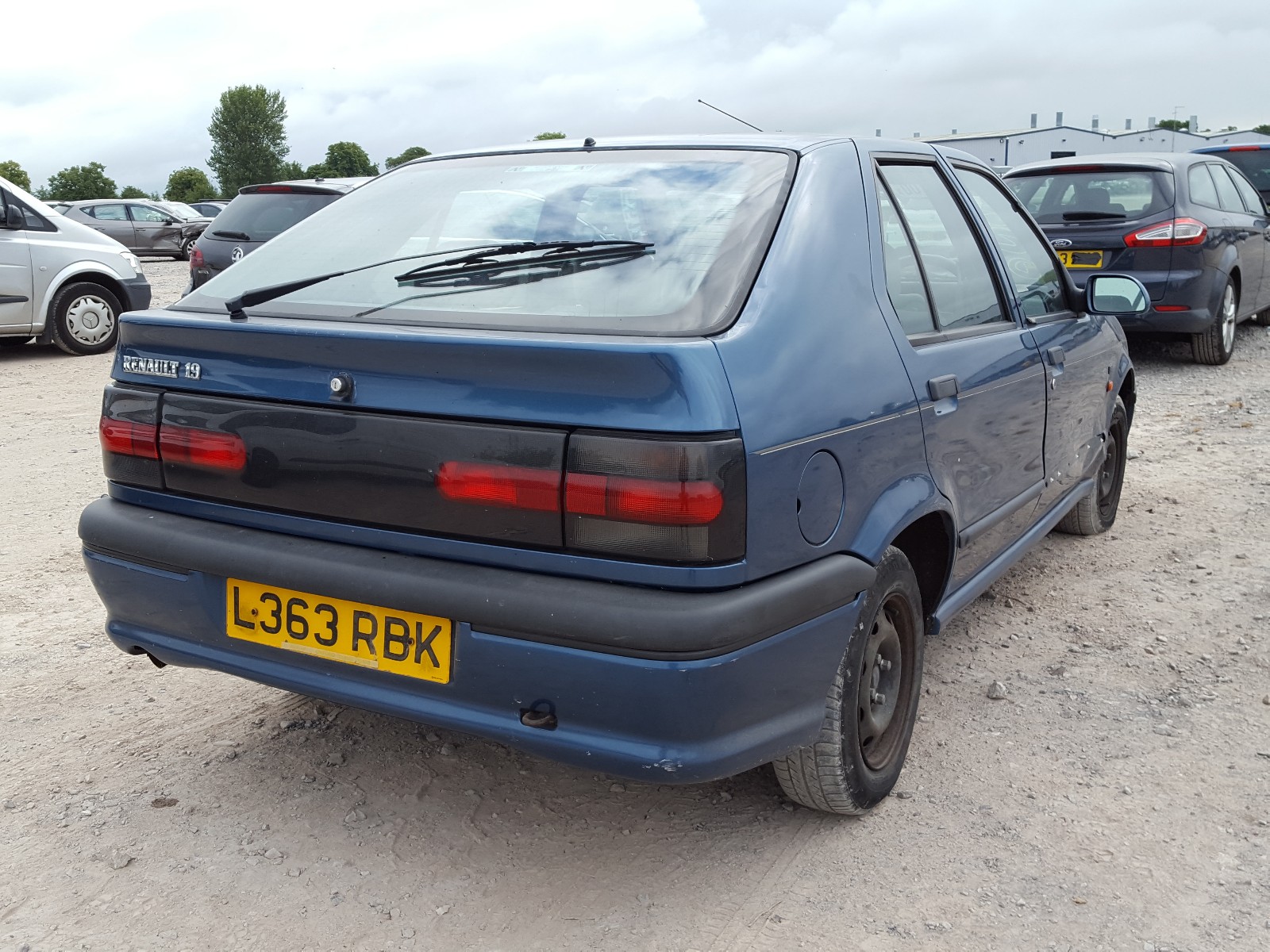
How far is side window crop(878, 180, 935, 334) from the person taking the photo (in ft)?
9.28

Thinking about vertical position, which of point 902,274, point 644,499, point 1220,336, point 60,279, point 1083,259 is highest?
point 902,274

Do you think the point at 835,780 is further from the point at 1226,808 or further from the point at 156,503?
the point at 156,503

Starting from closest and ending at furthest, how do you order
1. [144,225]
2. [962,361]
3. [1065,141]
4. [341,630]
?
[341,630]
[962,361]
[144,225]
[1065,141]

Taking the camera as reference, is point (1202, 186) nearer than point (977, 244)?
No

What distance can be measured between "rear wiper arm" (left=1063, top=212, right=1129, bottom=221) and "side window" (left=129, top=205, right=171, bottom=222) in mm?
22620

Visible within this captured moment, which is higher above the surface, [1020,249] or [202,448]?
[1020,249]

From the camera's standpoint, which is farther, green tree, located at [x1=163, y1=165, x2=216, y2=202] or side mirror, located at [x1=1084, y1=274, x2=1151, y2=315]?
green tree, located at [x1=163, y1=165, x2=216, y2=202]

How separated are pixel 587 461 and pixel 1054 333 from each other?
231 centimetres

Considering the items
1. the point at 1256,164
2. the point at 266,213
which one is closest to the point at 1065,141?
the point at 1256,164

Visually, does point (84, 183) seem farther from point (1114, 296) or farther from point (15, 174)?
point (1114, 296)

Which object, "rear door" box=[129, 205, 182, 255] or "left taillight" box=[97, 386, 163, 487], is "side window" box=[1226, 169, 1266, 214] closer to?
"left taillight" box=[97, 386, 163, 487]

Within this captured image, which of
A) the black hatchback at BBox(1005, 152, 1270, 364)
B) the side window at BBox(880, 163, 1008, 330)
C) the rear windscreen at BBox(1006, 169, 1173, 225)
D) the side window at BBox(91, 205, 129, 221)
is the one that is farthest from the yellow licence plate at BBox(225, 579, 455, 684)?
the side window at BBox(91, 205, 129, 221)

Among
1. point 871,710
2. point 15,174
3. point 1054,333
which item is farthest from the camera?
point 15,174

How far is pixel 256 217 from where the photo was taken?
10414mm
